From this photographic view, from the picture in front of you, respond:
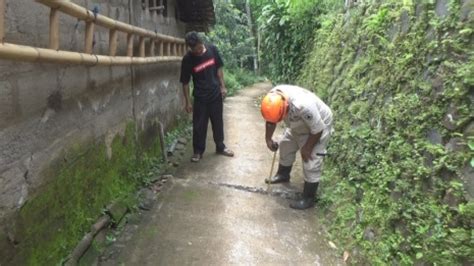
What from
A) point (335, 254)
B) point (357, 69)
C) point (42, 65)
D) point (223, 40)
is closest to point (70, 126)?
point (42, 65)

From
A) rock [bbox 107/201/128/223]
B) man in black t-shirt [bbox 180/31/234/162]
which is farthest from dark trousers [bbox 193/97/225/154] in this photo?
rock [bbox 107/201/128/223]

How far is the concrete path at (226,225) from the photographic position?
3572 mm

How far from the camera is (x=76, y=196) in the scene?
3.38 m

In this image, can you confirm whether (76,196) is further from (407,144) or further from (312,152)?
(407,144)

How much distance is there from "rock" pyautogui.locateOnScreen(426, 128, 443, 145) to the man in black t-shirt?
3.46 metres

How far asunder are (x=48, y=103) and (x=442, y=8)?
3.47 m

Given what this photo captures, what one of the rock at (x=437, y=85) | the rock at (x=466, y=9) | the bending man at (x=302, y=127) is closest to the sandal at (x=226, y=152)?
the bending man at (x=302, y=127)

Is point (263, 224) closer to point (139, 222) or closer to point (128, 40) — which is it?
point (139, 222)

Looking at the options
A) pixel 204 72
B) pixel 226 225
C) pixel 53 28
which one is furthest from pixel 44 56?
pixel 204 72

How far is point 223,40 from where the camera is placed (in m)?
18.0

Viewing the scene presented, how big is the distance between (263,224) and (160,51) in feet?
10.9

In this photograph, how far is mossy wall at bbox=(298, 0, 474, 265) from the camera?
8.84 ft

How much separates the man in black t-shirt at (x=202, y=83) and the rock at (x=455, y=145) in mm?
3689

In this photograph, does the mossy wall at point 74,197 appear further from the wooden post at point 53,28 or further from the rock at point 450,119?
the rock at point 450,119
